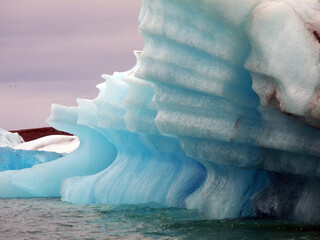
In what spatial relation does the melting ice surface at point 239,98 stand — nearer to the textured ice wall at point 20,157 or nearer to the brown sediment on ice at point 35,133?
the textured ice wall at point 20,157

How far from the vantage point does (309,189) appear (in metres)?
5.22

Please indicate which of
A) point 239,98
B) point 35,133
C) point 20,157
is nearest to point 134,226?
point 239,98

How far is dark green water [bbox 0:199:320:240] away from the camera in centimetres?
461

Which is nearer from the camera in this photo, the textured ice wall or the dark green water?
the dark green water

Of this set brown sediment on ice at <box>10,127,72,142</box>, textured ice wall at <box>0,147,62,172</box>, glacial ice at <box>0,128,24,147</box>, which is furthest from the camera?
brown sediment on ice at <box>10,127,72,142</box>

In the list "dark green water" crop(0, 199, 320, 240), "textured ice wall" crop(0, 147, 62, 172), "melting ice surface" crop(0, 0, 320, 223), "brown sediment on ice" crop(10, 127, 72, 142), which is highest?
"melting ice surface" crop(0, 0, 320, 223)

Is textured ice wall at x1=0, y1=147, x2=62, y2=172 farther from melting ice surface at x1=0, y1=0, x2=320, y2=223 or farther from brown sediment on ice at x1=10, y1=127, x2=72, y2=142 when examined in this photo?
brown sediment on ice at x1=10, y1=127, x2=72, y2=142

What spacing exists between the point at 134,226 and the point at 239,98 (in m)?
1.35

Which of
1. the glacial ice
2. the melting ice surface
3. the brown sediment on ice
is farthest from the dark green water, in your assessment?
the brown sediment on ice

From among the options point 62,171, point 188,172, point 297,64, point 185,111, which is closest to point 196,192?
point 188,172

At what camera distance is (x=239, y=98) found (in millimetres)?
5145

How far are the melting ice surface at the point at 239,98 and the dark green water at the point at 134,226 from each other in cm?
36

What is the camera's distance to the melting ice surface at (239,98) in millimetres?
4520

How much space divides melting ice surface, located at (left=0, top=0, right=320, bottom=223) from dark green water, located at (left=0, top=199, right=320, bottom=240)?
363mm
